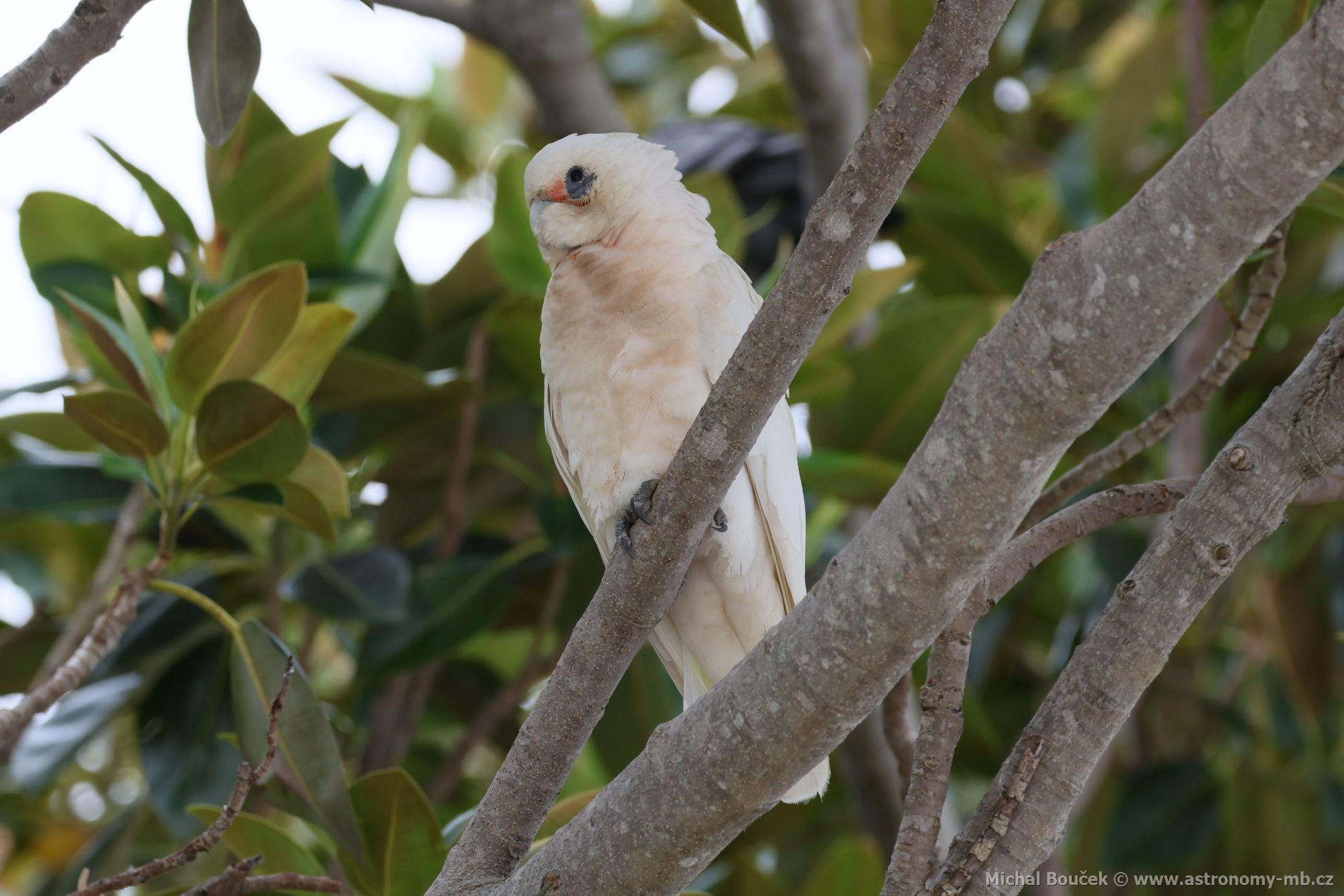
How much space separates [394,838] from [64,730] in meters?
0.70

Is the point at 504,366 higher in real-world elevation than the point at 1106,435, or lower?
lower

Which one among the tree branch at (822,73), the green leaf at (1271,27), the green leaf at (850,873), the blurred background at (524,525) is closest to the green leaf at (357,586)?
the blurred background at (524,525)

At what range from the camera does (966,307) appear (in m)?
1.72

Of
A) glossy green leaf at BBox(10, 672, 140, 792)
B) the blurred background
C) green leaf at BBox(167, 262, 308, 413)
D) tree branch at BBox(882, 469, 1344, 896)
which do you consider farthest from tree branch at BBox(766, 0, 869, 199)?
glossy green leaf at BBox(10, 672, 140, 792)

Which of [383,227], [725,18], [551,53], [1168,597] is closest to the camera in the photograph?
[1168,597]

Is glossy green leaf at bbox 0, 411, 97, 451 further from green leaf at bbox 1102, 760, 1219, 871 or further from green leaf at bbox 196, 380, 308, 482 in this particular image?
green leaf at bbox 1102, 760, 1219, 871

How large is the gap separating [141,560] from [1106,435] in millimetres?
1688

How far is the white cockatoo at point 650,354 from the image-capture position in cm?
135

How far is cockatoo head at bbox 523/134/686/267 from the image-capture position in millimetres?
1401

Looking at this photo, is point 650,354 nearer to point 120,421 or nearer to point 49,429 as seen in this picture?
point 120,421

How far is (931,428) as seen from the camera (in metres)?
0.73

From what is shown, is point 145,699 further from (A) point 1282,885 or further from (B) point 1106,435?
(A) point 1282,885

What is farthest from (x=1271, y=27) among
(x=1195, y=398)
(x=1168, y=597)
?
(x=1168, y=597)

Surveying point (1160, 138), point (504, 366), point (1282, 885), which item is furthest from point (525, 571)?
point (1160, 138)
